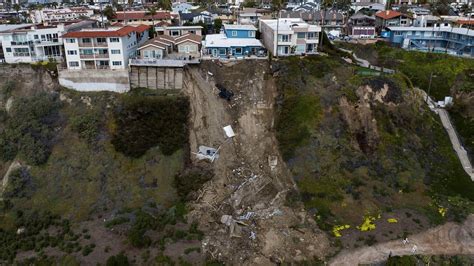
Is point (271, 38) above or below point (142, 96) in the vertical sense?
above

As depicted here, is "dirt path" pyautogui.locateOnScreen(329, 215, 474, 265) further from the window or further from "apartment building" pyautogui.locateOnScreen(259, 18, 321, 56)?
the window

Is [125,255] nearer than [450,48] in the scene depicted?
Yes

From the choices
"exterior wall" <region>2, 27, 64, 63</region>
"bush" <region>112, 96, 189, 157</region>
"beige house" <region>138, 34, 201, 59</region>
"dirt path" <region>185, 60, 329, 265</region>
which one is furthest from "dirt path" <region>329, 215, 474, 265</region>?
"exterior wall" <region>2, 27, 64, 63</region>

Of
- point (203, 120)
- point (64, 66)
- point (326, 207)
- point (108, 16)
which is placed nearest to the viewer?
point (326, 207)

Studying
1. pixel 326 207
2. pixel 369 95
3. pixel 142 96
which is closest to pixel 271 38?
pixel 369 95

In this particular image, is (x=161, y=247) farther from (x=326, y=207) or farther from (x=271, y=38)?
(x=271, y=38)

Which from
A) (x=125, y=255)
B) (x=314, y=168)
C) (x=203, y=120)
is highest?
(x=203, y=120)
